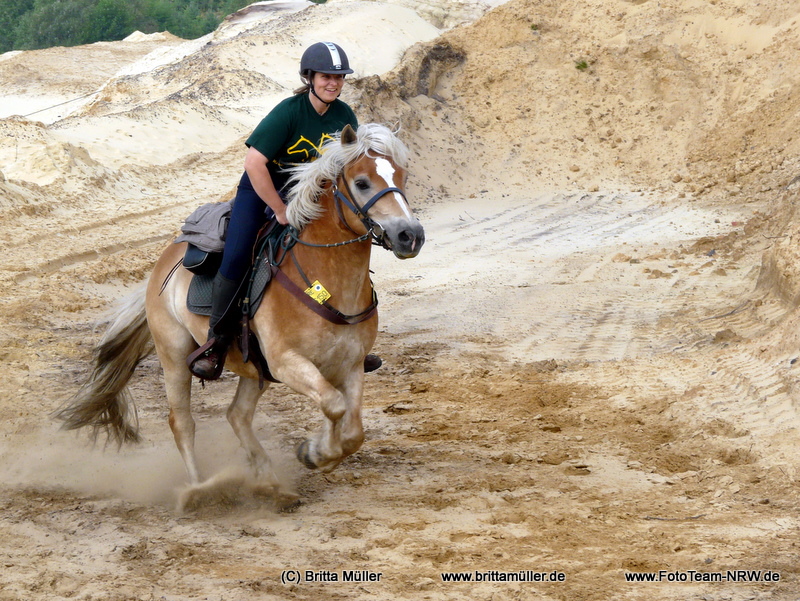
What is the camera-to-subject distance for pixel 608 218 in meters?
17.2

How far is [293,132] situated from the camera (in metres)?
5.55

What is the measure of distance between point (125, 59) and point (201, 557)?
43.4m

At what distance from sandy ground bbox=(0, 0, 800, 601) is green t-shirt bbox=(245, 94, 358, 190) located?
2.20 m

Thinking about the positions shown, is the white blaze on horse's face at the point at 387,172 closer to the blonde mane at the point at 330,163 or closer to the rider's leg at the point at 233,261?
the blonde mane at the point at 330,163

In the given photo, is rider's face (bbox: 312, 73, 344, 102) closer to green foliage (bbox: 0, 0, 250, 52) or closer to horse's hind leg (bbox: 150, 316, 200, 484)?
horse's hind leg (bbox: 150, 316, 200, 484)

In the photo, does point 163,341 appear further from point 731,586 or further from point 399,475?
point 731,586

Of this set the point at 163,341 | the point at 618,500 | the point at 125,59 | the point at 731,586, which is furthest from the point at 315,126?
the point at 125,59

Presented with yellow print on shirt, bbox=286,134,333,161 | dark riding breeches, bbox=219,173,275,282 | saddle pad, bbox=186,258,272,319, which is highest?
yellow print on shirt, bbox=286,134,333,161

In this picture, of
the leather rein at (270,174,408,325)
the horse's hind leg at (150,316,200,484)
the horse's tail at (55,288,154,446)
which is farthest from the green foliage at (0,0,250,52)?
the leather rein at (270,174,408,325)

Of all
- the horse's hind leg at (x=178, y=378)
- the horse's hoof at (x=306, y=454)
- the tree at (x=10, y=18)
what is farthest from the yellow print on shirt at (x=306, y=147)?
the tree at (x=10, y=18)

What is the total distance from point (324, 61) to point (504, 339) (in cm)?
547

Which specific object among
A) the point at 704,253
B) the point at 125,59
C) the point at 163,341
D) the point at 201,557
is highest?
the point at 125,59

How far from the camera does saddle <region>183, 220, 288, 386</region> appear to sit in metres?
5.61

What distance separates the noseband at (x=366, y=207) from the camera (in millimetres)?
4922
